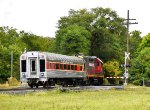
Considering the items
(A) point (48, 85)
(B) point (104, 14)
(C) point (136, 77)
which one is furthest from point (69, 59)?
(B) point (104, 14)

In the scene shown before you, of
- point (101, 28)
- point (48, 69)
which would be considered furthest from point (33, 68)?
point (101, 28)

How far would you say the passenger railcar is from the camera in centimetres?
5041

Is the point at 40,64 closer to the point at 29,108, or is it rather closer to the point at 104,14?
the point at 29,108

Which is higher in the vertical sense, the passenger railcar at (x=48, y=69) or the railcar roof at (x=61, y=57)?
the railcar roof at (x=61, y=57)

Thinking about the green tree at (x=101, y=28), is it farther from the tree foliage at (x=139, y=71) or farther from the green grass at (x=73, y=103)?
the green grass at (x=73, y=103)

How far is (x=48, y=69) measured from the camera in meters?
50.8

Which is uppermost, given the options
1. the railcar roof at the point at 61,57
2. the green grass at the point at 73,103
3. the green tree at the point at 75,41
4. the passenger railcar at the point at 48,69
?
the green tree at the point at 75,41

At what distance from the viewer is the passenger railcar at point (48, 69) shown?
165 ft

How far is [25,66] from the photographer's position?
51.0 metres

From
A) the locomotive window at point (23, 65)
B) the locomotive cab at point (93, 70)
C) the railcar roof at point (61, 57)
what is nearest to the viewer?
the locomotive window at point (23, 65)

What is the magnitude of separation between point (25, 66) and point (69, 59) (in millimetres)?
8322

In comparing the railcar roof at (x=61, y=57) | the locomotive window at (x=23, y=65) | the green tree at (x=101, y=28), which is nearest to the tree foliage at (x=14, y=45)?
the green tree at (x=101, y=28)

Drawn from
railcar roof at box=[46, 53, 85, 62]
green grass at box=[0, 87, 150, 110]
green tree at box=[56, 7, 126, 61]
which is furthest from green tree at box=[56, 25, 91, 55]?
green grass at box=[0, 87, 150, 110]

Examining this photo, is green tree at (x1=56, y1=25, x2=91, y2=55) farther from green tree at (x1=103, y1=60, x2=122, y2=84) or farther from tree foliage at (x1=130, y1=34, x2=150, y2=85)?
tree foliage at (x1=130, y1=34, x2=150, y2=85)
